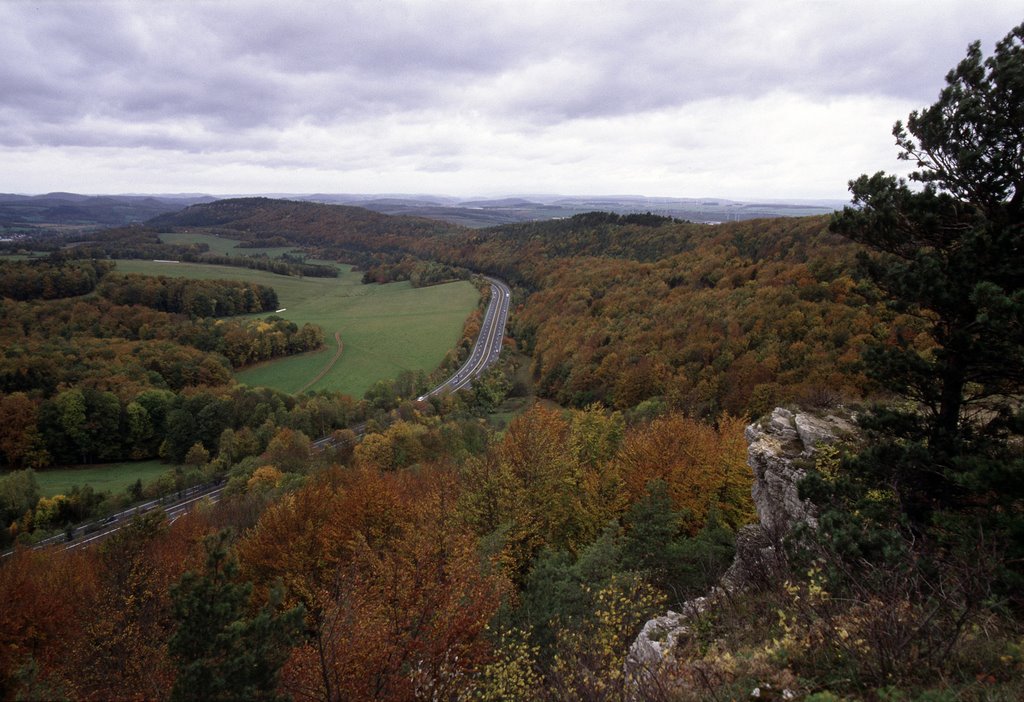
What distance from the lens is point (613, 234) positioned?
161875 millimetres

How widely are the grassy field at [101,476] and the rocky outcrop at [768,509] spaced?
209 ft

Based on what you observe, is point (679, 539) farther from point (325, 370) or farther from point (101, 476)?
point (325, 370)

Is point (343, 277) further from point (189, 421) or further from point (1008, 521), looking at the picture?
point (1008, 521)

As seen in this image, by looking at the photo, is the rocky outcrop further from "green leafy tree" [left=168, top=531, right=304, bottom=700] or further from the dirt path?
the dirt path

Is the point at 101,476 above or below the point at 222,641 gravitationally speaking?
below

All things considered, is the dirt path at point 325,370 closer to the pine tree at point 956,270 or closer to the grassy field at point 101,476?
the grassy field at point 101,476

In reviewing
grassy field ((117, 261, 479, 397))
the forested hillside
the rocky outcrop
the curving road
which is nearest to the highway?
the curving road

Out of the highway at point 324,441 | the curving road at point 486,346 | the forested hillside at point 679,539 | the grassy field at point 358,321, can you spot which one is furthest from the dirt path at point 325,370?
the forested hillside at point 679,539

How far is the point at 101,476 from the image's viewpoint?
61125 millimetres

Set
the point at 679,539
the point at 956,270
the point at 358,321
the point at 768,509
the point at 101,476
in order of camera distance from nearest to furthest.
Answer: the point at 956,270 → the point at 768,509 → the point at 679,539 → the point at 101,476 → the point at 358,321

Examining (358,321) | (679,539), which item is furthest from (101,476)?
(679,539)

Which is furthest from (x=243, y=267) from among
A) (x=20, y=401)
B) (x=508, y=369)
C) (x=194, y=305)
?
(x=508, y=369)

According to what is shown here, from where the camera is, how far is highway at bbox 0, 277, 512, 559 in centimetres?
4591

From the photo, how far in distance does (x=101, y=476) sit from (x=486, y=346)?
65291mm
